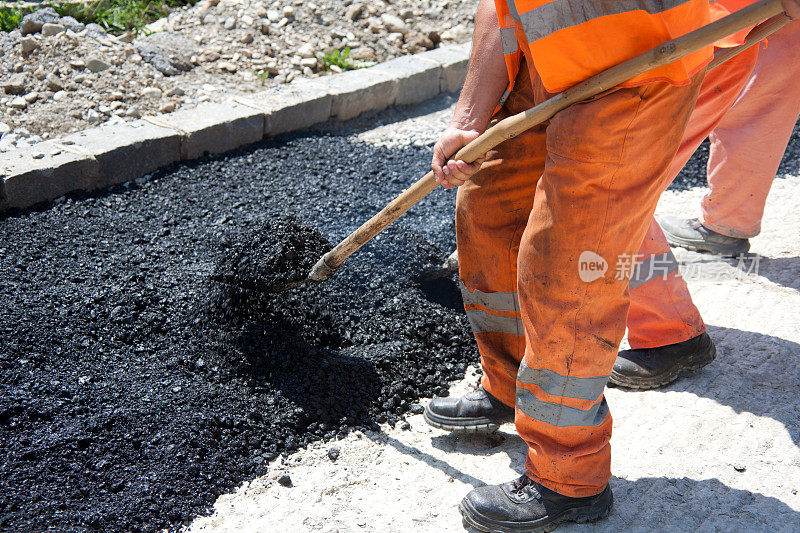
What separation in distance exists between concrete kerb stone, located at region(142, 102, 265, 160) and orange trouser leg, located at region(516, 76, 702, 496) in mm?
3044

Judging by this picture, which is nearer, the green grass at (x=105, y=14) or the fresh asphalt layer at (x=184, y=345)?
the fresh asphalt layer at (x=184, y=345)

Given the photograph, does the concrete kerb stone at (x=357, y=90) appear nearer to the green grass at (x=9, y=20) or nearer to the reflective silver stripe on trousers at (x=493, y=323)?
the green grass at (x=9, y=20)

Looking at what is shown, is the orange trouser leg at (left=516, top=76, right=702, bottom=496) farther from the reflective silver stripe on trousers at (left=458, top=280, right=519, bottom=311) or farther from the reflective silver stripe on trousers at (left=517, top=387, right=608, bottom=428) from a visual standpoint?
the reflective silver stripe on trousers at (left=458, top=280, right=519, bottom=311)

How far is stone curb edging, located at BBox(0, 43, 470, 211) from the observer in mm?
4023

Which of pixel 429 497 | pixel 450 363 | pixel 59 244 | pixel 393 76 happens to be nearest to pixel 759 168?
pixel 450 363

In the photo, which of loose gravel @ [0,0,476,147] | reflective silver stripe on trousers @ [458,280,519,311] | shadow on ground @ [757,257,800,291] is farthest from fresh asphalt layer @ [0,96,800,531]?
shadow on ground @ [757,257,800,291]

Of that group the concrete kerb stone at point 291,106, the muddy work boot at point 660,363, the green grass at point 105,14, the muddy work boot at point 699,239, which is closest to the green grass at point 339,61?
the concrete kerb stone at point 291,106

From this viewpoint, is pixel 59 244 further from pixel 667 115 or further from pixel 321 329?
pixel 667 115

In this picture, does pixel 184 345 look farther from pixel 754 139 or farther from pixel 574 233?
pixel 754 139

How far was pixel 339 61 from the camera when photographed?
5.89 metres

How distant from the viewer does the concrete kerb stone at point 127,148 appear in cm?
421

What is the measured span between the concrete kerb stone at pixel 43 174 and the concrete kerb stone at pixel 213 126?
1.99 feet

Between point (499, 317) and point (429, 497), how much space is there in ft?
2.22

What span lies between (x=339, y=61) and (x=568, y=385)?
4.40 m
